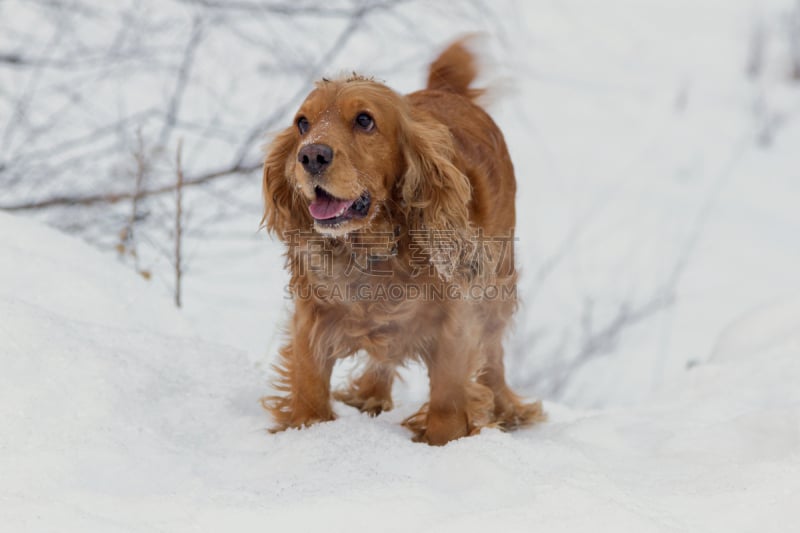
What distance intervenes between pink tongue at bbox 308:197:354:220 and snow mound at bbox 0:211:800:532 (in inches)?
23.2

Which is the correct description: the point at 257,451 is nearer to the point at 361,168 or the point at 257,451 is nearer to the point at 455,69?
the point at 361,168

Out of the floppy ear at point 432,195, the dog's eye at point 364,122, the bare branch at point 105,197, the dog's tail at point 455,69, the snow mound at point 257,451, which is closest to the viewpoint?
the snow mound at point 257,451

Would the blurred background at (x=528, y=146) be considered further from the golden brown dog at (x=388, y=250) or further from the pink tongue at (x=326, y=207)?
the pink tongue at (x=326, y=207)

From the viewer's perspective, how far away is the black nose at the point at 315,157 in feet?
7.22

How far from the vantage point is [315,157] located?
2207 millimetres

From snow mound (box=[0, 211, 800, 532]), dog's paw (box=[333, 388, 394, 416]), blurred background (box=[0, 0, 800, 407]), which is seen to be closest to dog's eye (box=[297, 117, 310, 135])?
blurred background (box=[0, 0, 800, 407])

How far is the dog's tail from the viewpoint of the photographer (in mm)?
3244

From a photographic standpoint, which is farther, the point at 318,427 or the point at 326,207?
the point at 318,427

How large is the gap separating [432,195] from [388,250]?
191 millimetres

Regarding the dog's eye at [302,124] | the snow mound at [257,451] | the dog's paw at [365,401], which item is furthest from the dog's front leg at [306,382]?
the dog's eye at [302,124]

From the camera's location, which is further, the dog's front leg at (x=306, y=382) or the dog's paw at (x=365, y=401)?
the dog's paw at (x=365, y=401)

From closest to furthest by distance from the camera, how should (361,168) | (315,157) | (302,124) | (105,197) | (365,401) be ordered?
1. (315,157)
2. (361,168)
3. (302,124)
4. (365,401)
5. (105,197)

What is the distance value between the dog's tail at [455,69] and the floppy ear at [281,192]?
0.80 m

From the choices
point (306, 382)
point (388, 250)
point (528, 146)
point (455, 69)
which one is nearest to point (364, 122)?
point (388, 250)
